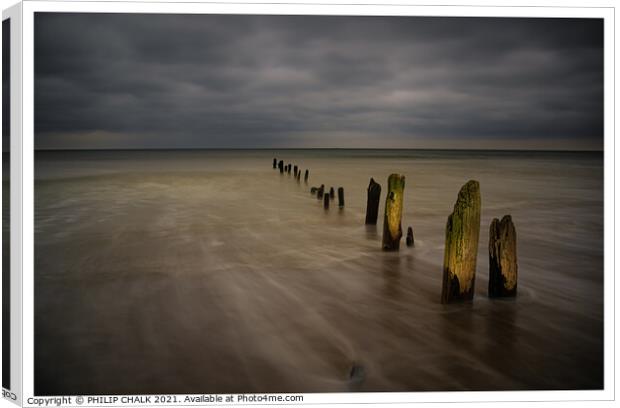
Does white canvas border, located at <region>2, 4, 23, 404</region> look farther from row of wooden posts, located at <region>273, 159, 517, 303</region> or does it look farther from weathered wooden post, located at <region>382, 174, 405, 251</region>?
weathered wooden post, located at <region>382, 174, 405, 251</region>

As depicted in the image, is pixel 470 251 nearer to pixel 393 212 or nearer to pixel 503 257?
pixel 503 257

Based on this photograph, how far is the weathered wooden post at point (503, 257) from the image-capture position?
4.23 metres

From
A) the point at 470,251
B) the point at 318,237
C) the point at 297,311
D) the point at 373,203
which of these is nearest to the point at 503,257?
the point at 470,251

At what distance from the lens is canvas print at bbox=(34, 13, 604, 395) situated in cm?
348

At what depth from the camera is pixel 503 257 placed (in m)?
4.29

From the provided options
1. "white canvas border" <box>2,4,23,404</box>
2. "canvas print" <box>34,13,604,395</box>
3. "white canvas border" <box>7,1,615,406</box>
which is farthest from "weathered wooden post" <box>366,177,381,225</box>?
"white canvas border" <box>2,4,23,404</box>

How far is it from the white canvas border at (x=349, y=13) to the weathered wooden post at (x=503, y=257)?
74 centimetres

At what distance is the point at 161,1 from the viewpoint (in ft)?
11.4

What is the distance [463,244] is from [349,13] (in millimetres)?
1927

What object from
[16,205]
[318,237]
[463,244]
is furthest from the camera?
[318,237]

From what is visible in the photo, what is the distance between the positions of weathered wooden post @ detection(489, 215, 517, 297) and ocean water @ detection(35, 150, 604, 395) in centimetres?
11

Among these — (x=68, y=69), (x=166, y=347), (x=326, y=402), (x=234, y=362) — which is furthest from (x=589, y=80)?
(x=68, y=69)

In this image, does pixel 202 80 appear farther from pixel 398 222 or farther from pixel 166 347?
pixel 166 347
